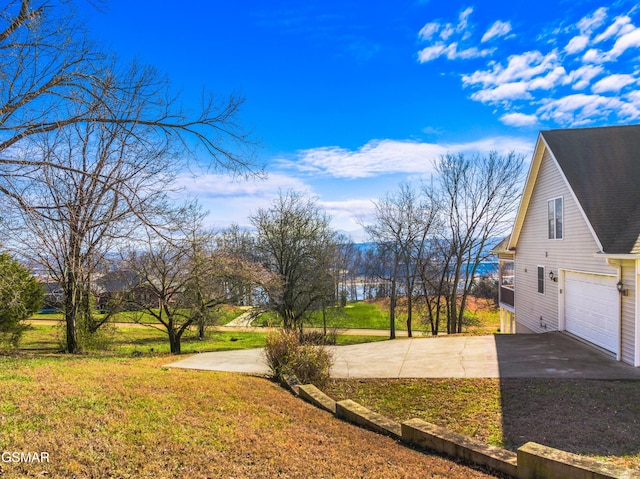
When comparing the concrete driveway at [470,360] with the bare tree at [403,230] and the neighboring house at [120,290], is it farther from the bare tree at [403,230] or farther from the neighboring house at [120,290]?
the bare tree at [403,230]

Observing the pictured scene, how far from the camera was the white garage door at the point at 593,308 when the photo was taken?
9.32 m

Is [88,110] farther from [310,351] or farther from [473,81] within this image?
[473,81]

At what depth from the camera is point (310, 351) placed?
26.0 ft

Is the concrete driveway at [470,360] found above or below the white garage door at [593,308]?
below

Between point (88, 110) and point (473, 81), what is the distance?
484 inches

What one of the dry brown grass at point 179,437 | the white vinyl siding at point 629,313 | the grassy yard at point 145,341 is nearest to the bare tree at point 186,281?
the grassy yard at point 145,341

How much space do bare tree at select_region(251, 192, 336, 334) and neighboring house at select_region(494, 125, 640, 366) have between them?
10314 millimetres

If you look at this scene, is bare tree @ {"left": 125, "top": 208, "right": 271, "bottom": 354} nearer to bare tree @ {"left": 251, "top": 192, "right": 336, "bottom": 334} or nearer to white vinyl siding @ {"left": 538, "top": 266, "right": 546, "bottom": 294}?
bare tree @ {"left": 251, "top": 192, "right": 336, "bottom": 334}

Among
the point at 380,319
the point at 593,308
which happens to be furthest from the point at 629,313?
the point at 380,319

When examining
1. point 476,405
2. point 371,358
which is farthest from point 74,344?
point 476,405

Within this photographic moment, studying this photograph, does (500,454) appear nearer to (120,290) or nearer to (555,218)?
(555,218)

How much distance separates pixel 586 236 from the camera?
10.3m

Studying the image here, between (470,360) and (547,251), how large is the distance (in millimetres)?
6003

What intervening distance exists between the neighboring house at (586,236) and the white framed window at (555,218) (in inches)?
1.3
